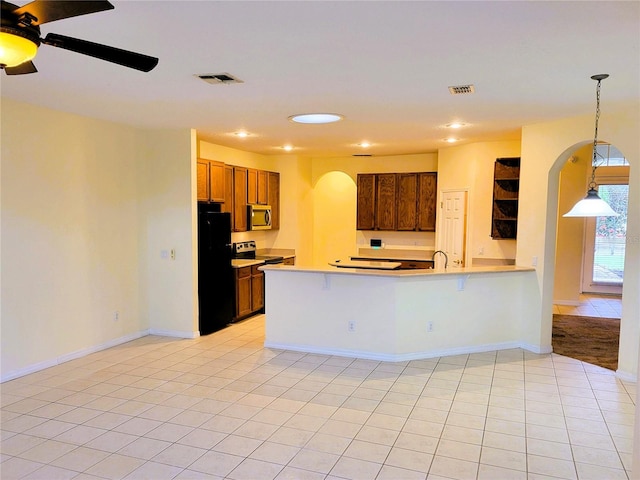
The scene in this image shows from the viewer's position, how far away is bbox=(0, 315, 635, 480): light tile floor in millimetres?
2701

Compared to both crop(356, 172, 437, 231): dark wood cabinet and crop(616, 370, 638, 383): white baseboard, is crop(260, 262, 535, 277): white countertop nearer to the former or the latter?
crop(616, 370, 638, 383): white baseboard

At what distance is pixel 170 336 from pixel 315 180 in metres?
4.06

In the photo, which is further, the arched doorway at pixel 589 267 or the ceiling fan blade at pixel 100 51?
the arched doorway at pixel 589 267

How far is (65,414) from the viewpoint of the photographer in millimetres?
3393

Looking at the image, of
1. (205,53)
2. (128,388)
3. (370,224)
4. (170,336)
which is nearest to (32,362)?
(128,388)

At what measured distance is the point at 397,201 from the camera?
7.49m

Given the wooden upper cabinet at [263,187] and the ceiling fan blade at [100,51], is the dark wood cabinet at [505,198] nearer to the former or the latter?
the wooden upper cabinet at [263,187]

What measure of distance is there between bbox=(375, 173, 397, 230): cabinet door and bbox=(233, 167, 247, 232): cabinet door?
2.30 m

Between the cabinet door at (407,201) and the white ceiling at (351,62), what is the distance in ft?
8.31

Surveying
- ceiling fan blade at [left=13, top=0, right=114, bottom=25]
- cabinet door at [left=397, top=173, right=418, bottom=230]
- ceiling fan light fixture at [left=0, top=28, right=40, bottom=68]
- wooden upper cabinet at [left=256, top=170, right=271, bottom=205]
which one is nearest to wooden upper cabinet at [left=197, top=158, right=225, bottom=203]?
wooden upper cabinet at [left=256, top=170, right=271, bottom=205]

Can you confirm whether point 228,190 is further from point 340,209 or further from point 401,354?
point 401,354

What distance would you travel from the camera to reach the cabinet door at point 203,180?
573 cm

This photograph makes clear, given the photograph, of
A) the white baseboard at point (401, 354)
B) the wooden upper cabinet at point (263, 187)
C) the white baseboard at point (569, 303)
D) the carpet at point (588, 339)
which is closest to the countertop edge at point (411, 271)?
the white baseboard at point (401, 354)

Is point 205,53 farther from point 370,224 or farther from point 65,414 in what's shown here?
point 370,224
